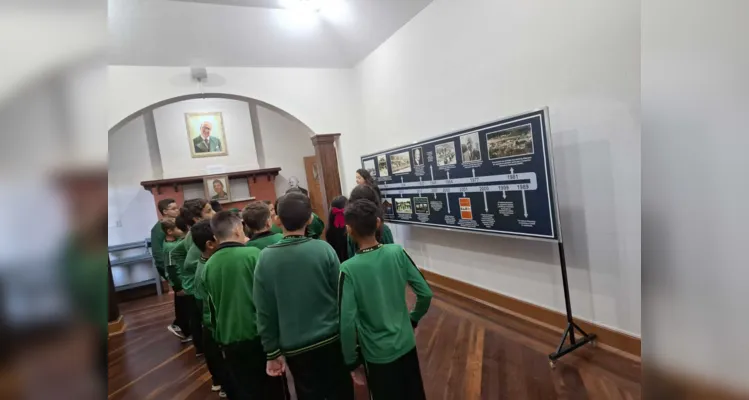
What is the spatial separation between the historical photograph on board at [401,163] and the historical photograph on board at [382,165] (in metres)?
0.16

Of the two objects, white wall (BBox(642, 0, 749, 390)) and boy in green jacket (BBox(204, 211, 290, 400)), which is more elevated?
white wall (BBox(642, 0, 749, 390))

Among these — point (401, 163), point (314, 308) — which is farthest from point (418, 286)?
point (401, 163)

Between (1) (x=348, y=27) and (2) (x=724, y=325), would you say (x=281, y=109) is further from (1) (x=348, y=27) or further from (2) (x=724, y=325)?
(2) (x=724, y=325)

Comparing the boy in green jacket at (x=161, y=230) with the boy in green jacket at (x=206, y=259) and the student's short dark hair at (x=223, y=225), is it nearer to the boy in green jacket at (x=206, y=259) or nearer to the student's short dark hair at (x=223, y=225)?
the boy in green jacket at (x=206, y=259)

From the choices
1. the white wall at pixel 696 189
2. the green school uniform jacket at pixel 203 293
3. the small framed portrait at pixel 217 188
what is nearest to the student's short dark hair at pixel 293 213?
the green school uniform jacket at pixel 203 293

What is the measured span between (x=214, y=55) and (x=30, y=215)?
5238 millimetres

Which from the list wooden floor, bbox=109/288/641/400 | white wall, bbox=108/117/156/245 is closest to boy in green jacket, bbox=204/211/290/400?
wooden floor, bbox=109/288/641/400

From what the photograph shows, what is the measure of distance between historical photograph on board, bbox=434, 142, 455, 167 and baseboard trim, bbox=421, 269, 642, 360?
4.47ft

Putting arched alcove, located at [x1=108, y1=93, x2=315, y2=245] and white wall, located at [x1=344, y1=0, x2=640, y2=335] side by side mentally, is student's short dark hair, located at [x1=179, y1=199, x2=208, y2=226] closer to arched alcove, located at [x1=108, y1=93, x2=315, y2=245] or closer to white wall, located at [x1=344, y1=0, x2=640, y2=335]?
white wall, located at [x1=344, y1=0, x2=640, y2=335]

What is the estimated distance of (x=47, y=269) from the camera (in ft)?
0.85

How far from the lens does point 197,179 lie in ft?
27.8

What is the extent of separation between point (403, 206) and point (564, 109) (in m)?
2.19

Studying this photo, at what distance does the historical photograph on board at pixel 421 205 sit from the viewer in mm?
4121

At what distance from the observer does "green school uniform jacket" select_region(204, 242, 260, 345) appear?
6.61 ft
